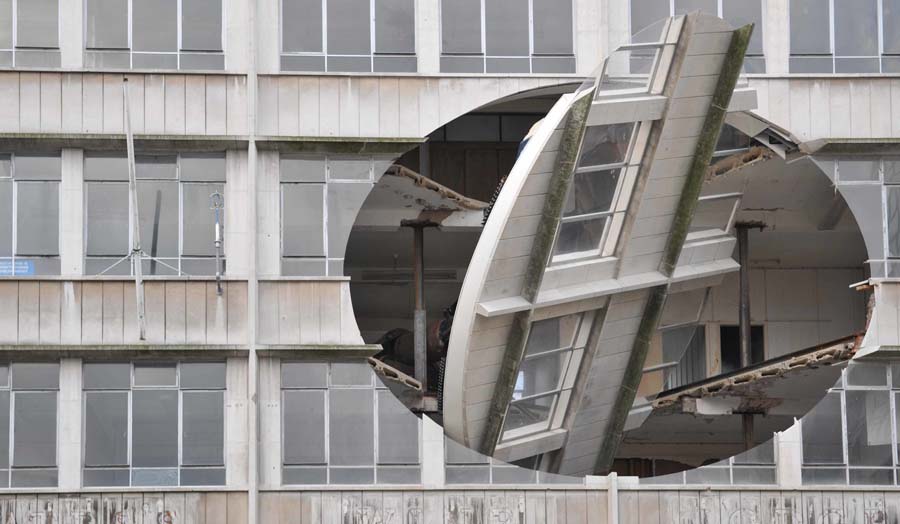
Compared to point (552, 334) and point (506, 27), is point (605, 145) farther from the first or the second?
point (552, 334)

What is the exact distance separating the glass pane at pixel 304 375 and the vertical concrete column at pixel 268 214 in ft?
6.18

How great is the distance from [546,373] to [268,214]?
21.6 ft

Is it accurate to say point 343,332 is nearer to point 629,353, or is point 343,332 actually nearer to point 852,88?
point 629,353

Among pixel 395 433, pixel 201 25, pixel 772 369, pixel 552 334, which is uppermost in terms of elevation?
pixel 201 25

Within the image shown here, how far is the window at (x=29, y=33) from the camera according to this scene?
36562mm

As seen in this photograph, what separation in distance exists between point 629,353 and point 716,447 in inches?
509

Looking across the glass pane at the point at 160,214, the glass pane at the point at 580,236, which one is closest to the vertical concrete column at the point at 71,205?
the glass pane at the point at 160,214

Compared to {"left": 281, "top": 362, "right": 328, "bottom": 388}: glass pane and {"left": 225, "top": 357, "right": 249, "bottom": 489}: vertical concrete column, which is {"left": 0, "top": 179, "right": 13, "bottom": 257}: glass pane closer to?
{"left": 225, "top": 357, "right": 249, "bottom": 489}: vertical concrete column

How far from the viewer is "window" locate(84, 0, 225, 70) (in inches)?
1446

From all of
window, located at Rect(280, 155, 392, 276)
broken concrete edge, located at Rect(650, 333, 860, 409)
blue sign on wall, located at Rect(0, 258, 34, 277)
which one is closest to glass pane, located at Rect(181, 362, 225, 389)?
window, located at Rect(280, 155, 392, 276)

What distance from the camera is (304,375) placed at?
119 ft

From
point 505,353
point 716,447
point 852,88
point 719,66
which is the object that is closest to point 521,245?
point 505,353

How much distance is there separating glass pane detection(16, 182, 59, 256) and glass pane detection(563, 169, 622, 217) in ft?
33.3

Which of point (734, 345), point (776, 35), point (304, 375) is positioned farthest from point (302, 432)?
point (734, 345)
